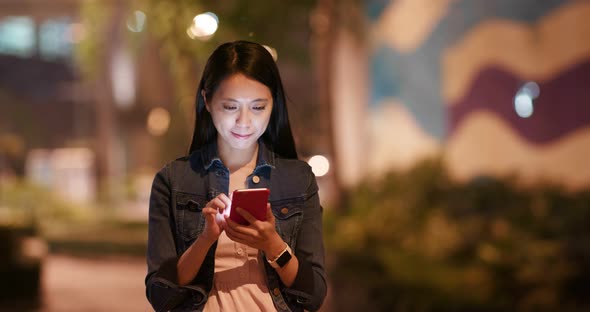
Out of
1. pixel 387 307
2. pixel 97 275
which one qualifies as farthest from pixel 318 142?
pixel 387 307

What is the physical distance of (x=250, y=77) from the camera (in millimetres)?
1930

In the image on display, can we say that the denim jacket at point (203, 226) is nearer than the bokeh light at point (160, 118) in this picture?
Yes

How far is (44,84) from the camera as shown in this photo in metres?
21.3

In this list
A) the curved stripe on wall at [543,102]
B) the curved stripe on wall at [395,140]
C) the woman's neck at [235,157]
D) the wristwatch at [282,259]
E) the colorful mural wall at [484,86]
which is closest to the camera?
the wristwatch at [282,259]

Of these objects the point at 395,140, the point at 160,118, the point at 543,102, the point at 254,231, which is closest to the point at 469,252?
the point at 543,102

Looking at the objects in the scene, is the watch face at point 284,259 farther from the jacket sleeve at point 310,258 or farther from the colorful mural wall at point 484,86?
the colorful mural wall at point 484,86

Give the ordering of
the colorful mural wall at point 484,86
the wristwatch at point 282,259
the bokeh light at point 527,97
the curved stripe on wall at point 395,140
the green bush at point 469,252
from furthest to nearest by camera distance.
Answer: the curved stripe on wall at point 395,140 < the bokeh light at point 527,97 < the colorful mural wall at point 484,86 < the green bush at point 469,252 < the wristwatch at point 282,259

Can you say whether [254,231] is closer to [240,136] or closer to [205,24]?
[240,136]

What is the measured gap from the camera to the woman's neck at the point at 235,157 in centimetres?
198

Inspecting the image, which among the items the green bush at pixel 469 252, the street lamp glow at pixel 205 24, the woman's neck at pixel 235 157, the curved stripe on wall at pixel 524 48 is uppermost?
the curved stripe on wall at pixel 524 48

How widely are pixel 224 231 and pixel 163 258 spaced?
0.48 ft

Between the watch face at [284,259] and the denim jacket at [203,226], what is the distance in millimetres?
52

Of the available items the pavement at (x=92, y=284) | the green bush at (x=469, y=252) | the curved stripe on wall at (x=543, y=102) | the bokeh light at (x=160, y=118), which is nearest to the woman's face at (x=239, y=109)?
the bokeh light at (x=160, y=118)

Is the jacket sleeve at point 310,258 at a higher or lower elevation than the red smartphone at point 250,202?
lower
